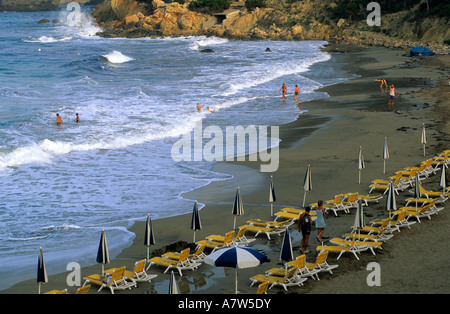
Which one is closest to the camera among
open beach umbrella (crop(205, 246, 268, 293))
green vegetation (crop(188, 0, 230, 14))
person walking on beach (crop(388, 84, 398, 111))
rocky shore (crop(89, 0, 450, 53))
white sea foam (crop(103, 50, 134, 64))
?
open beach umbrella (crop(205, 246, 268, 293))

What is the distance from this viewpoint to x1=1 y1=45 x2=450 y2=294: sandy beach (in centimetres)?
1211

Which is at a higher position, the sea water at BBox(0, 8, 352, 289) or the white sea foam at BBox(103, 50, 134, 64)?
the white sea foam at BBox(103, 50, 134, 64)

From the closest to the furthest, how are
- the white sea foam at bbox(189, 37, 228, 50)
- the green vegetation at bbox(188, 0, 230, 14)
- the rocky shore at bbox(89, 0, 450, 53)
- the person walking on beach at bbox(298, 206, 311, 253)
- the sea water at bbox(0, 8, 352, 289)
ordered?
1. the person walking on beach at bbox(298, 206, 311, 253)
2. the sea water at bbox(0, 8, 352, 289)
3. the rocky shore at bbox(89, 0, 450, 53)
4. the white sea foam at bbox(189, 37, 228, 50)
5. the green vegetation at bbox(188, 0, 230, 14)

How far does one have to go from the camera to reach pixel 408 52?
60.3m

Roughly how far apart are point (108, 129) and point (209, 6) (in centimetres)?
8329

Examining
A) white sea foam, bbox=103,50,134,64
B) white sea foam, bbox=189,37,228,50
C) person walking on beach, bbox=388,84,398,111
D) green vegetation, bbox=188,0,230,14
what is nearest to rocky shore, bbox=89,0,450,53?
green vegetation, bbox=188,0,230,14

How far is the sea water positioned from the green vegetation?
1603 inches

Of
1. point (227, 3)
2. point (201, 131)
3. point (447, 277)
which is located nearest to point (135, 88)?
point (201, 131)

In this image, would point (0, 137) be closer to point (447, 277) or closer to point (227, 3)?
point (447, 277)

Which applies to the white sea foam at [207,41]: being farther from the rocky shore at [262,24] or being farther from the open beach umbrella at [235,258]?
the open beach umbrella at [235,258]

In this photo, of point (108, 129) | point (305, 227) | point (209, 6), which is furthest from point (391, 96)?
point (209, 6)

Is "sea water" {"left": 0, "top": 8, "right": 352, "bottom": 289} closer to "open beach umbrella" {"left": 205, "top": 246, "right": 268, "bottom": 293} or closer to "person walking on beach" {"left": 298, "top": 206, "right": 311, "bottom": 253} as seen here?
"open beach umbrella" {"left": 205, "top": 246, "right": 268, "bottom": 293}

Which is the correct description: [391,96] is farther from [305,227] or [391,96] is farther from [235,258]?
[235,258]
